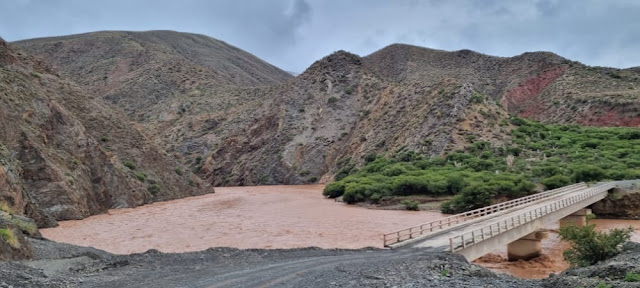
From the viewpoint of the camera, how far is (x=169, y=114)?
336ft

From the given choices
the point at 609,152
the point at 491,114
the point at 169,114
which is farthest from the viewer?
the point at 169,114

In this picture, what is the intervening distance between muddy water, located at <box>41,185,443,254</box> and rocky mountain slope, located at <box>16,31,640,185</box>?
2460cm

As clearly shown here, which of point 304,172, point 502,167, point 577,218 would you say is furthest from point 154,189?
point 577,218

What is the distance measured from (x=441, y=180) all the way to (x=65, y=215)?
32296mm

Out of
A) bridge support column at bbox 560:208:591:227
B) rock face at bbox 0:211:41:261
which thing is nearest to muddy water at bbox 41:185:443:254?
rock face at bbox 0:211:41:261

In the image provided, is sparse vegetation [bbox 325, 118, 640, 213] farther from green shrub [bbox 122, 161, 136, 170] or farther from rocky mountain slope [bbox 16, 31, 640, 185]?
green shrub [bbox 122, 161, 136, 170]

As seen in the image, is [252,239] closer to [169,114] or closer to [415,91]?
[415,91]

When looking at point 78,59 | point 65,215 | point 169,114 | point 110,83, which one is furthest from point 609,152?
point 78,59

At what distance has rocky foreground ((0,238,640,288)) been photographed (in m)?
13.3

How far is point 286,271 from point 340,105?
240 ft

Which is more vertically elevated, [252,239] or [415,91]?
[415,91]

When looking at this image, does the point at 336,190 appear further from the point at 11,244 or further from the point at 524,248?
the point at 11,244

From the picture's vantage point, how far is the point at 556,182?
142 ft

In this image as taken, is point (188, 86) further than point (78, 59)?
No
